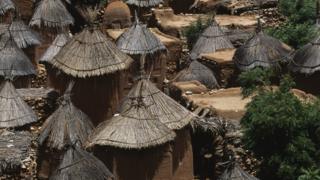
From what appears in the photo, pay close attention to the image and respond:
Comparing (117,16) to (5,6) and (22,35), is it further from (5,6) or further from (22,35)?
(22,35)

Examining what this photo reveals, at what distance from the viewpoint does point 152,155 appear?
13.0m

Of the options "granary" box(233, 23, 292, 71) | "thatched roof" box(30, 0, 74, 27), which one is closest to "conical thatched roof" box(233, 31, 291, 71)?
"granary" box(233, 23, 292, 71)

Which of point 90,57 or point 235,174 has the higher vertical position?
point 90,57

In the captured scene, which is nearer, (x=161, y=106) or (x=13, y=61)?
(x=161, y=106)

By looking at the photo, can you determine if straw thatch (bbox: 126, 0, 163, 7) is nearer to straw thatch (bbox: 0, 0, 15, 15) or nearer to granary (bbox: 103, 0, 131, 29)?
granary (bbox: 103, 0, 131, 29)

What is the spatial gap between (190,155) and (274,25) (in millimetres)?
13208

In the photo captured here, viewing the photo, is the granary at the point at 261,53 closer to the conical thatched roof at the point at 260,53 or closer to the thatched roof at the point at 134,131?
the conical thatched roof at the point at 260,53

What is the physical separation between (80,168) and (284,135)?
135 inches

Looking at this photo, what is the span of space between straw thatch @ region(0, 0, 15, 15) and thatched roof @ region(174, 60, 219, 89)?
8.52 metres

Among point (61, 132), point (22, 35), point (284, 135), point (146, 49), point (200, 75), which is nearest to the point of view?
point (284, 135)

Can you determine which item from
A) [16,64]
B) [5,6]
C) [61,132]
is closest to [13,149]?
[61,132]

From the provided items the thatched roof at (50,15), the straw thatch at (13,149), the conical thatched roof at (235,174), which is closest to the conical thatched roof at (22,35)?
the thatched roof at (50,15)

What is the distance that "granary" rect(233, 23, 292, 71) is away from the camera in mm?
20766

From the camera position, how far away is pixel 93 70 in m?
16.0
